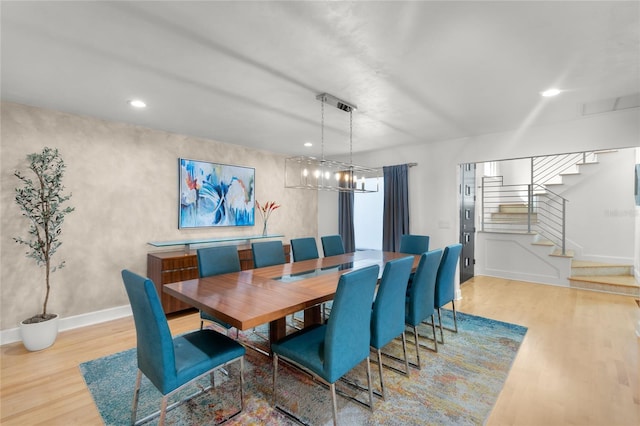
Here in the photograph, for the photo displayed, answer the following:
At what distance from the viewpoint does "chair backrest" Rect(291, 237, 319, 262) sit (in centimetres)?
373

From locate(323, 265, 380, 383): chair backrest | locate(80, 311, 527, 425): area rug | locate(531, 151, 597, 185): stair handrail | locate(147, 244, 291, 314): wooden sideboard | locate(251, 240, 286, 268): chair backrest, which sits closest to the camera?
locate(323, 265, 380, 383): chair backrest

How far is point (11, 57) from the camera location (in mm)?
2102

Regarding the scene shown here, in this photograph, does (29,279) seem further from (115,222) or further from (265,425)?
(265,425)

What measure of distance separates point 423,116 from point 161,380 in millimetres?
3511

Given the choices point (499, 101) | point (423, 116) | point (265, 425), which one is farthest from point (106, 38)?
point (499, 101)

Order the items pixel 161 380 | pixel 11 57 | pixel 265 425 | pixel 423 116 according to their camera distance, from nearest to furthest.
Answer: pixel 161 380 → pixel 265 425 → pixel 11 57 → pixel 423 116

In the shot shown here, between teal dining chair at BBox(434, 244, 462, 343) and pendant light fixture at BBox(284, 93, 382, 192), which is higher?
pendant light fixture at BBox(284, 93, 382, 192)

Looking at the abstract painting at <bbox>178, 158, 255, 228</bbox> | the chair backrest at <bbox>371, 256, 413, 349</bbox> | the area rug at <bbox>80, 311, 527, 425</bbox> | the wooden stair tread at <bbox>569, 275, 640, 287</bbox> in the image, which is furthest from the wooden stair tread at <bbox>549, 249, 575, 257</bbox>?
the abstract painting at <bbox>178, 158, 255, 228</bbox>

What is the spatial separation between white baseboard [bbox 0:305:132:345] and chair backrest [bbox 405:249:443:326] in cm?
353

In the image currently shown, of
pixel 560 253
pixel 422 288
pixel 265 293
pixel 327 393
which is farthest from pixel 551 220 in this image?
pixel 265 293

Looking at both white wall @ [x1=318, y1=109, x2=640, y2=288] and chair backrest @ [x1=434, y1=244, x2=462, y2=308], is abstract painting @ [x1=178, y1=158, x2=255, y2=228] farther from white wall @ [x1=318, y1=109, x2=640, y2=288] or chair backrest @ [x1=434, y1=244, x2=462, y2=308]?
chair backrest @ [x1=434, y1=244, x2=462, y2=308]

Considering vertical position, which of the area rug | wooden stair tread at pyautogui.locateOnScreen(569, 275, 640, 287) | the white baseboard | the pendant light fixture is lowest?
the area rug

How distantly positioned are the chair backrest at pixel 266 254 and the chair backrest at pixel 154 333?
1627 millimetres

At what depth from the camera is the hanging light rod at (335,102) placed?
2.78 meters
